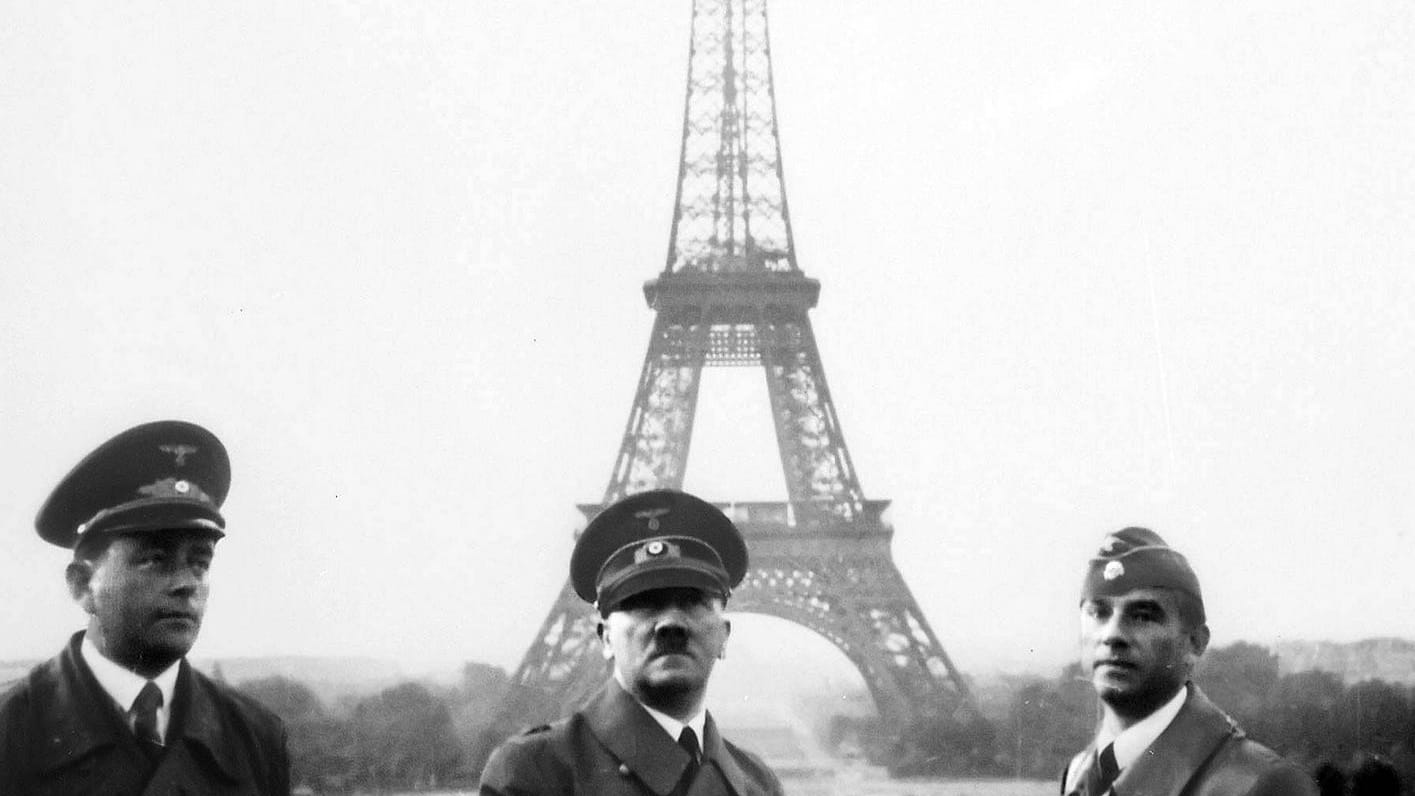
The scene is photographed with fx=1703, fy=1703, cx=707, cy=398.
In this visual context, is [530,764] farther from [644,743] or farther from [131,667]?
[131,667]

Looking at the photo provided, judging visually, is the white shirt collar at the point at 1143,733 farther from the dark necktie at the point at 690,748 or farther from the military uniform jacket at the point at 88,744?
the military uniform jacket at the point at 88,744

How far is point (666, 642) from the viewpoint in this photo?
92.7 inches

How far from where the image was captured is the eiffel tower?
24.2ft

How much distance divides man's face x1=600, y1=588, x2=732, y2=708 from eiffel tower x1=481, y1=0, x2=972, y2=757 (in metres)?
4.72

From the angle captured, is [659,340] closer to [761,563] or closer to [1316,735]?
[761,563]

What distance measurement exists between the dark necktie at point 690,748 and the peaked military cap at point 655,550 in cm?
20

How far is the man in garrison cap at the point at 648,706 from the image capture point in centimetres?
233

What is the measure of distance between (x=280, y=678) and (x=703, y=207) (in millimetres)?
3204

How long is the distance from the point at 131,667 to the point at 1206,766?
1551mm

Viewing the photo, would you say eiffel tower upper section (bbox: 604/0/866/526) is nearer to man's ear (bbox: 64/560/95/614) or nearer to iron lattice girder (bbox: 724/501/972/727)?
iron lattice girder (bbox: 724/501/972/727)

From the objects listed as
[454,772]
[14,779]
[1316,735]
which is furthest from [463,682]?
[14,779]

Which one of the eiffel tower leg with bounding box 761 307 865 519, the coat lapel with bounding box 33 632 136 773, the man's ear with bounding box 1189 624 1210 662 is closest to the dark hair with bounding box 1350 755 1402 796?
the eiffel tower leg with bounding box 761 307 865 519

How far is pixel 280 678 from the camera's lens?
230 inches

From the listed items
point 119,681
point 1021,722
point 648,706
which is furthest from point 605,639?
point 1021,722
